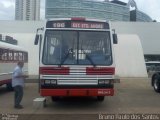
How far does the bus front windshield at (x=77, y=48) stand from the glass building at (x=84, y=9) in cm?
2351

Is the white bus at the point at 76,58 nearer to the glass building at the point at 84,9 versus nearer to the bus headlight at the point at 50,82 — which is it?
the bus headlight at the point at 50,82

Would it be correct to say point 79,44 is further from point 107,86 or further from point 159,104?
point 159,104

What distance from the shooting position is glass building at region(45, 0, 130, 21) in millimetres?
43537

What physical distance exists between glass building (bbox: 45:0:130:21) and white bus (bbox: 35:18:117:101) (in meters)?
23.4

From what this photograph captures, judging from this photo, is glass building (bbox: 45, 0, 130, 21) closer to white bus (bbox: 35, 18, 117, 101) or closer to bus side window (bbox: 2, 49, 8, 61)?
bus side window (bbox: 2, 49, 8, 61)

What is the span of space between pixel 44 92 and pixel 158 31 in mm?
48538

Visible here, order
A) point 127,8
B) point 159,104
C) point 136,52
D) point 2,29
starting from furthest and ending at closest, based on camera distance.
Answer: point 127,8 → point 2,29 → point 136,52 → point 159,104

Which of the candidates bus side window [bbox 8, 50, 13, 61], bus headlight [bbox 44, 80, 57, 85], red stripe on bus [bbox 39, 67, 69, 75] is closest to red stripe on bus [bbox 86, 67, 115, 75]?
red stripe on bus [bbox 39, 67, 69, 75]

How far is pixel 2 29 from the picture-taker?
58.6 m

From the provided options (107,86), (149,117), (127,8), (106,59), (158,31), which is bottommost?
(149,117)

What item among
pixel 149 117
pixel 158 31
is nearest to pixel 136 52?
pixel 158 31

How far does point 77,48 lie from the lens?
13805 millimetres

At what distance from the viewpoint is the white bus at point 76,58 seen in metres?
13.4

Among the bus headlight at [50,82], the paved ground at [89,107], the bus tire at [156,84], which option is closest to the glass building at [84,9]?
the bus tire at [156,84]
